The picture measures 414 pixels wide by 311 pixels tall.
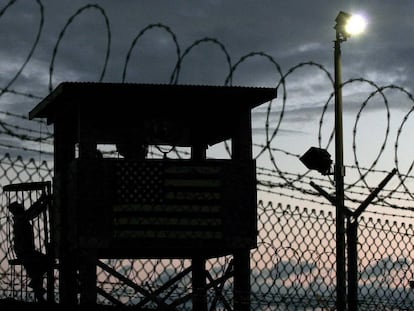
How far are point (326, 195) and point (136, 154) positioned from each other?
20.3ft

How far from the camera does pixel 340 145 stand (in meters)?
17.2

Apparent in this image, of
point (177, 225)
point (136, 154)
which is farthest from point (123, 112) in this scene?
point (177, 225)

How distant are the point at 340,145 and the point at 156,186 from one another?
11.4ft

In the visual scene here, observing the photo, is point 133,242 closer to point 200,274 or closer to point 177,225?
point 177,225

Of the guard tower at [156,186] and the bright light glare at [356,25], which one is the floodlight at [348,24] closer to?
the bright light glare at [356,25]

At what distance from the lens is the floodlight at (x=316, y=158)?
1662 centimetres

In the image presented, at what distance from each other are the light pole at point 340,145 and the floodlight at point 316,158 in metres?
0.31

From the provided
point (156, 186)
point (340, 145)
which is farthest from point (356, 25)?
point (156, 186)

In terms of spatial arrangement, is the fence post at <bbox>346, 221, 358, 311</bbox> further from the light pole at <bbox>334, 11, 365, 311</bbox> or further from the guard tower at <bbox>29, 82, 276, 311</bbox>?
the guard tower at <bbox>29, 82, 276, 311</bbox>

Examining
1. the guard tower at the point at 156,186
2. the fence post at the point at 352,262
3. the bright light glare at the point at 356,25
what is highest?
the bright light glare at the point at 356,25

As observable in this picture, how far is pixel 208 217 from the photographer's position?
17906 millimetres

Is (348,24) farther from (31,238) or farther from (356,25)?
(31,238)

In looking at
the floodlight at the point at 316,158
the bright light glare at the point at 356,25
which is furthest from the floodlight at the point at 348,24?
the floodlight at the point at 316,158

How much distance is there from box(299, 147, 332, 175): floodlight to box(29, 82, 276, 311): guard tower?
5.49ft
